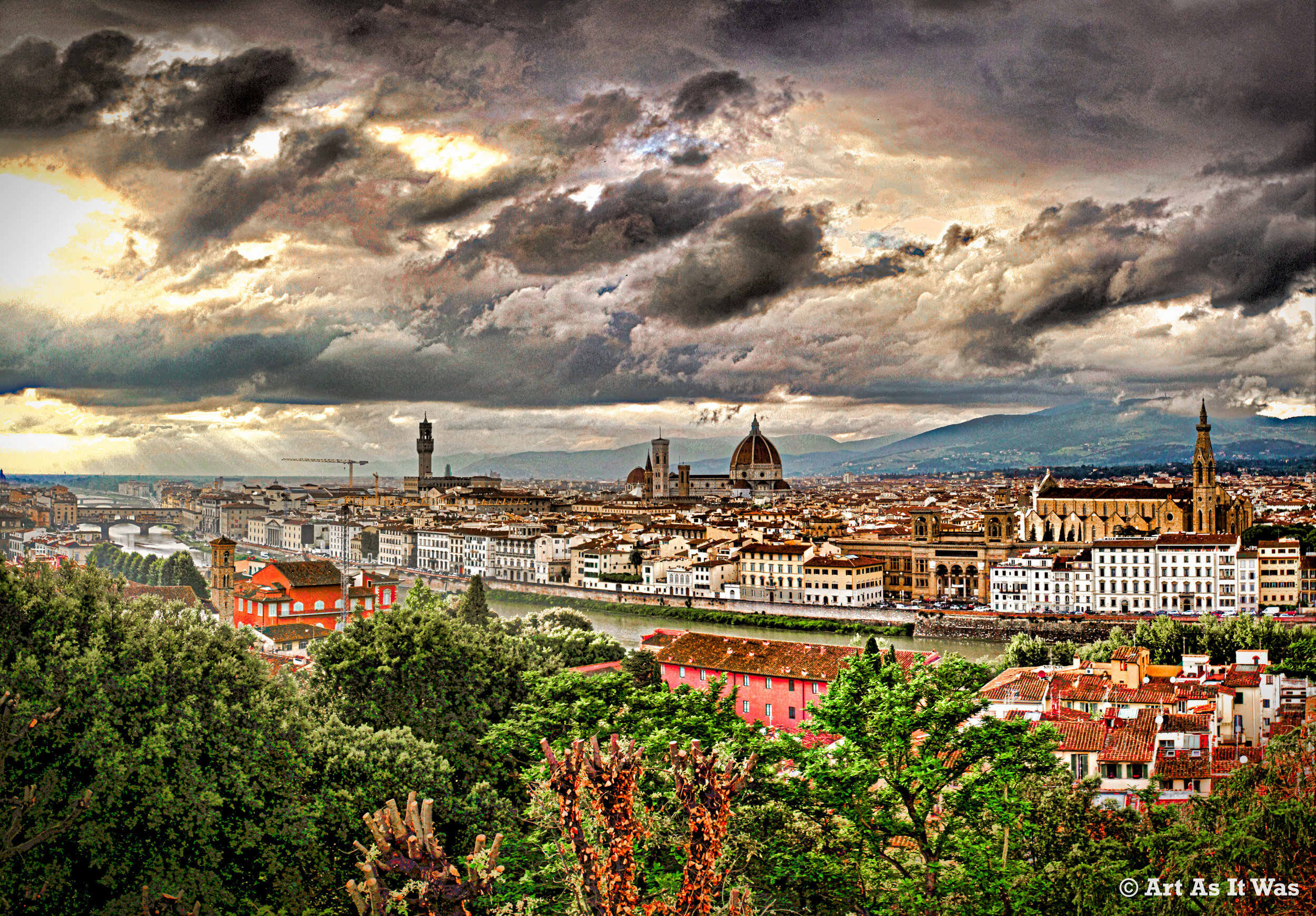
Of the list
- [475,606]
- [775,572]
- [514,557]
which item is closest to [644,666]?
[475,606]

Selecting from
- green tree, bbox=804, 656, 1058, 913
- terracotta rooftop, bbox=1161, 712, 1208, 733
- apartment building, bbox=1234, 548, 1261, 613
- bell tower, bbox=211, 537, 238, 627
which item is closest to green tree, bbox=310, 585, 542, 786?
green tree, bbox=804, 656, 1058, 913

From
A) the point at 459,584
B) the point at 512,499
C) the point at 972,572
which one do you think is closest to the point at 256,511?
the point at 459,584

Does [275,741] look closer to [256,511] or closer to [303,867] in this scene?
[303,867]

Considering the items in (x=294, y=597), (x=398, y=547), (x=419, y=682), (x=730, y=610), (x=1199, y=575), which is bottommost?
(x=730, y=610)

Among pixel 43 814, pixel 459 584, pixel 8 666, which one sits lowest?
pixel 459 584

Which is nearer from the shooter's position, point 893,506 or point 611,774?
point 611,774

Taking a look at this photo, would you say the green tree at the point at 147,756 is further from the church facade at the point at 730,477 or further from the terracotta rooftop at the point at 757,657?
the church facade at the point at 730,477

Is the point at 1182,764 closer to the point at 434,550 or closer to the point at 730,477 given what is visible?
the point at 434,550
